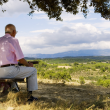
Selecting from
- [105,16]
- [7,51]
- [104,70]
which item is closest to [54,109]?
[7,51]

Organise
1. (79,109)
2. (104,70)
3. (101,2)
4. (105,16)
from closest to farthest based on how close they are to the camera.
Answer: (79,109)
(101,2)
(105,16)
(104,70)

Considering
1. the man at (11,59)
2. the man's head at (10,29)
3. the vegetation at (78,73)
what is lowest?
the vegetation at (78,73)

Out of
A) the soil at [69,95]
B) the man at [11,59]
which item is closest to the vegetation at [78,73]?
the soil at [69,95]

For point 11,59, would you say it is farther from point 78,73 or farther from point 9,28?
point 78,73

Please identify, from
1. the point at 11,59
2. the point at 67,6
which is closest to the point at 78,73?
the point at 67,6

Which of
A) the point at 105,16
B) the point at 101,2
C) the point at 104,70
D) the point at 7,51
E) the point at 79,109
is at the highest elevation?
the point at 101,2

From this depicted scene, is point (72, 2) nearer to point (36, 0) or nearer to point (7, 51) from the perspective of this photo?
point (36, 0)

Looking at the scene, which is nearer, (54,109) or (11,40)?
(54,109)

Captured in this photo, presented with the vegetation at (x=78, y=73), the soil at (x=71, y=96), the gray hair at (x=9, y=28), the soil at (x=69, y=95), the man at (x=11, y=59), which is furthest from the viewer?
the vegetation at (x=78, y=73)

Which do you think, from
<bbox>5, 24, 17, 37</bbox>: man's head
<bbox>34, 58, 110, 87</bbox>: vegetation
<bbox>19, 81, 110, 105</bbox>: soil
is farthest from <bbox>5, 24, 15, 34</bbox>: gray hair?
<bbox>34, 58, 110, 87</bbox>: vegetation

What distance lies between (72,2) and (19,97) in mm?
5202

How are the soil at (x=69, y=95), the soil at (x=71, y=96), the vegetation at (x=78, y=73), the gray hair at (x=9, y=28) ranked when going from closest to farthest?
the gray hair at (x=9, y=28) < the soil at (x=71, y=96) < the soil at (x=69, y=95) < the vegetation at (x=78, y=73)

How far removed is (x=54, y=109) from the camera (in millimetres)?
3336

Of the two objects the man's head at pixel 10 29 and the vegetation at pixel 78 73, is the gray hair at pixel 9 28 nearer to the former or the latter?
the man's head at pixel 10 29
